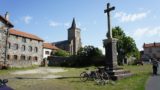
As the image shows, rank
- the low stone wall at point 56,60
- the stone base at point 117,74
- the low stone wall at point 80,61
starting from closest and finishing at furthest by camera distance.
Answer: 1. the stone base at point 117,74
2. the low stone wall at point 80,61
3. the low stone wall at point 56,60

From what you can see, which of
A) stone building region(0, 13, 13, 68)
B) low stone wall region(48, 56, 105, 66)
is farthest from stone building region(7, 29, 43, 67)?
stone building region(0, 13, 13, 68)

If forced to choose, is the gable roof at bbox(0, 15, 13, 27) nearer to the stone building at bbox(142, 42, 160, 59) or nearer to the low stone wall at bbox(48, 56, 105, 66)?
the low stone wall at bbox(48, 56, 105, 66)

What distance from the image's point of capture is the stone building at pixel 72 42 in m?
95.2

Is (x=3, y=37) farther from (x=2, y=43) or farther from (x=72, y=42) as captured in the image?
(x=72, y=42)

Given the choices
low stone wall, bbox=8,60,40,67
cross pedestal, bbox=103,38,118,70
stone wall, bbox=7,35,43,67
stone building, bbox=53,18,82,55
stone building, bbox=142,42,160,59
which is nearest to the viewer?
cross pedestal, bbox=103,38,118,70

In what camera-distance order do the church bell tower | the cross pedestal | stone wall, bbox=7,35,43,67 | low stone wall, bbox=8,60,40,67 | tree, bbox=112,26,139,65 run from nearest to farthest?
the cross pedestal < low stone wall, bbox=8,60,40,67 < stone wall, bbox=7,35,43,67 < tree, bbox=112,26,139,65 < the church bell tower

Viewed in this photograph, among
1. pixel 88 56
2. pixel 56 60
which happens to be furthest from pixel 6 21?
pixel 88 56

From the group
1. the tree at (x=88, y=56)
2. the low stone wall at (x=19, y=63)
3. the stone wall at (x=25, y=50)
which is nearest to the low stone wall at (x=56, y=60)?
the stone wall at (x=25, y=50)

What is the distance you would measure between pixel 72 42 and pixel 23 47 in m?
46.2

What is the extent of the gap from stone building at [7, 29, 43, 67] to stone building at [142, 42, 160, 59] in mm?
58472

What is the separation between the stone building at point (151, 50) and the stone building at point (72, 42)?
3105 cm

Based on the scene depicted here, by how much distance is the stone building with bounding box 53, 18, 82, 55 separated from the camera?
95.2 meters

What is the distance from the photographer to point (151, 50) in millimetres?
100500

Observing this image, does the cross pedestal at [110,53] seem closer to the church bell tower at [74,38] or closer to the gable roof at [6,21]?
the gable roof at [6,21]
